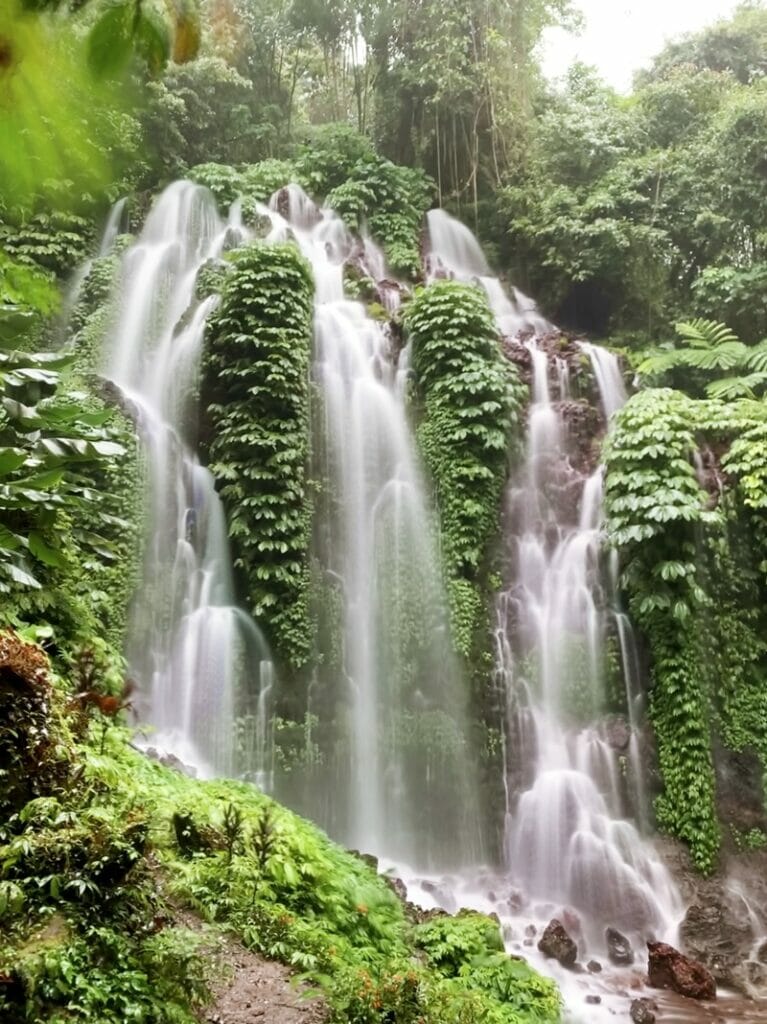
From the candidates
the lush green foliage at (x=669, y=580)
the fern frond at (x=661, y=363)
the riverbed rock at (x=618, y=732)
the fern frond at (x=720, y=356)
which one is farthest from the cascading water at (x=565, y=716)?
the fern frond at (x=720, y=356)

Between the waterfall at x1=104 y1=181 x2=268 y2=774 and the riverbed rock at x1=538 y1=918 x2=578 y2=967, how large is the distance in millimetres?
3691

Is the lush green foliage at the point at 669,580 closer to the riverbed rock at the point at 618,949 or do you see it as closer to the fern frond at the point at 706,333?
the riverbed rock at the point at 618,949

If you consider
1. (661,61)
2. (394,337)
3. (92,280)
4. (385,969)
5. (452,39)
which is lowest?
Answer: (385,969)

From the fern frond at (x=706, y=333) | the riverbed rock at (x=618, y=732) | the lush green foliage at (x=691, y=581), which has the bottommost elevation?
the riverbed rock at (x=618, y=732)

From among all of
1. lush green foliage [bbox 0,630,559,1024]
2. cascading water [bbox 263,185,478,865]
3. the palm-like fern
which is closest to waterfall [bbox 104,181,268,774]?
cascading water [bbox 263,185,478,865]

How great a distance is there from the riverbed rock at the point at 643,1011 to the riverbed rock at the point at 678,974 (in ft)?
1.60

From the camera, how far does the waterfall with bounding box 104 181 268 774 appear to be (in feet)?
26.8

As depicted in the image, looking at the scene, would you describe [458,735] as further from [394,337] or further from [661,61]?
[661,61]

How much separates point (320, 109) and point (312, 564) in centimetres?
1966

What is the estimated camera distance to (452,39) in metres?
17.5

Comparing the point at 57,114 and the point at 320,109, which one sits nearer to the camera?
the point at 57,114

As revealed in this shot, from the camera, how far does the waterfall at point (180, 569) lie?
8180mm

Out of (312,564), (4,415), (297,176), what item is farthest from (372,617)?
(297,176)

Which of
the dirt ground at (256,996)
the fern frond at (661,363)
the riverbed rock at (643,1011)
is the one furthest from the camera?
the fern frond at (661,363)
